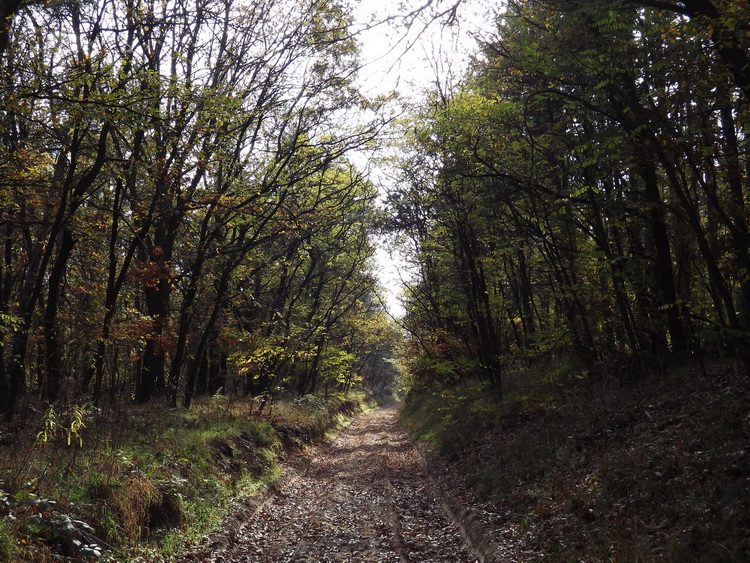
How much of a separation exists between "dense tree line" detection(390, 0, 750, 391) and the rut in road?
388 centimetres

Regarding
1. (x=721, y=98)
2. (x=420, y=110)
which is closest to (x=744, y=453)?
(x=721, y=98)

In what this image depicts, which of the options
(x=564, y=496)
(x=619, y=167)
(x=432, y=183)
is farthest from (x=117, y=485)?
(x=432, y=183)

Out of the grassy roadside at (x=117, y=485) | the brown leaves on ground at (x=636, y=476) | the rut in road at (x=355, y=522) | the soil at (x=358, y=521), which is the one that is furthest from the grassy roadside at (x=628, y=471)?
the grassy roadside at (x=117, y=485)

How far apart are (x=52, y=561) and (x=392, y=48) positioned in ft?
21.5

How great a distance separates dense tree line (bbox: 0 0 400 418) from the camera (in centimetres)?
920

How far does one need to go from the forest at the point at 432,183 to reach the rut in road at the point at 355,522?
2084 mm

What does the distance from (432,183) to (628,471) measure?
35.6 ft

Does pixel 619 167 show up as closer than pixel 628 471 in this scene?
No

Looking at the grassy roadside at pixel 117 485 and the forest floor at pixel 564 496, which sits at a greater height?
the grassy roadside at pixel 117 485

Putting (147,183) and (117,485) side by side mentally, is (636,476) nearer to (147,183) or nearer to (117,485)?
(117,485)

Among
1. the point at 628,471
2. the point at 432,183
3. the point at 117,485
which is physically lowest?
the point at 628,471

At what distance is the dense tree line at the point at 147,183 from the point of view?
9.20 m

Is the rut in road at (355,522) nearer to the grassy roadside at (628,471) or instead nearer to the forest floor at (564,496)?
the forest floor at (564,496)

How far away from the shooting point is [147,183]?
10320 mm
